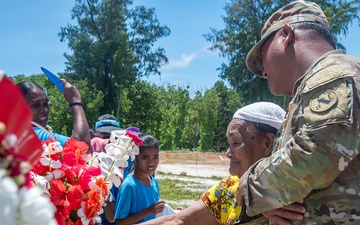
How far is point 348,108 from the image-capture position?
65.2 inches

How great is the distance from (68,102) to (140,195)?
1196 mm

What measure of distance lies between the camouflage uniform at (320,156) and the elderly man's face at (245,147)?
0.48 meters

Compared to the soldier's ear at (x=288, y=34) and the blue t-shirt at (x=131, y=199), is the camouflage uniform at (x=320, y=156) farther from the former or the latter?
the blue t-shirt at (x=131, y=199)

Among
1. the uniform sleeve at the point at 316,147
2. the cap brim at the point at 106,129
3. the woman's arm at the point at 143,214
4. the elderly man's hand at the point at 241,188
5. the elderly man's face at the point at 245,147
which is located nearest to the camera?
the uniform sleeve at the point at 316,147

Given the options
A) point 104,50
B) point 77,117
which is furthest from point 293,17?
point 104,50

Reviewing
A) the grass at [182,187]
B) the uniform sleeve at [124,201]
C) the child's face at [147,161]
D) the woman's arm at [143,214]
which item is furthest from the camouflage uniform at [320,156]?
the grass at [182,187]

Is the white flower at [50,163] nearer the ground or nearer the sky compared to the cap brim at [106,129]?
nearer the ground

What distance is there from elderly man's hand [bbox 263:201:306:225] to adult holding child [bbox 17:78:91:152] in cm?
134

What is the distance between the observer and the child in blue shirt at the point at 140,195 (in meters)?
3.66

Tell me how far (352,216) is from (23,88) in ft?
7.37

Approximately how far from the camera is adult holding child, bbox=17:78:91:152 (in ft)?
9.18

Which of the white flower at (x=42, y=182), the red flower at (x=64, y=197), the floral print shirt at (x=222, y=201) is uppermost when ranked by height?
the white flower at (x=42, y=182)

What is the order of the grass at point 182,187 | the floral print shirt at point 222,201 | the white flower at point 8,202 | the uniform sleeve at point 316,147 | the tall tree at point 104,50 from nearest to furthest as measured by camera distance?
the white flower at point 8,202, the uniform sleeve at point 316,147, the floral print shirt at point 222,201, the grass at point 182,187, the tall tree at point 104,50

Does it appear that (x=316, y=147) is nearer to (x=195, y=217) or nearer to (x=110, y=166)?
(x=110, y=166)
